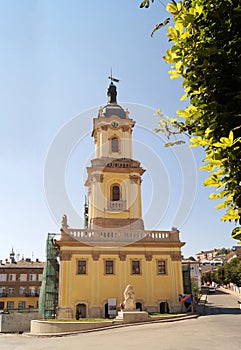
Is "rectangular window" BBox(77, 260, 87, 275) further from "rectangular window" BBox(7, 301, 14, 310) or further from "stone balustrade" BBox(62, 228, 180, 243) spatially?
"rectangular window" BBox(7, 301, 14, 310)

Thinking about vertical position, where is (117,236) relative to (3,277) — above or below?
above

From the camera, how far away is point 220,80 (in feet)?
11.7

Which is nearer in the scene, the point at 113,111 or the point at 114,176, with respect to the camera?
the point at 114,176

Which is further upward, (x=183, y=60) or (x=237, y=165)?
(x=183, y=60)

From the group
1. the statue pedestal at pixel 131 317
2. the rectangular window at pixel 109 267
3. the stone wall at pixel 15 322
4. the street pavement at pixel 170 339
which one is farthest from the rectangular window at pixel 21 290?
the street pavement at pixel 170 339

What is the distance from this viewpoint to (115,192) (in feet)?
126

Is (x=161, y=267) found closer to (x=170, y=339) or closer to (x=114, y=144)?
(x=114, y=144)

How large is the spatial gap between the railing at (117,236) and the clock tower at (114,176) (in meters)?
1.41

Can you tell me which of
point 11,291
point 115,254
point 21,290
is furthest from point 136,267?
point 11,291

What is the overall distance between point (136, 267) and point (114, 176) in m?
10.8

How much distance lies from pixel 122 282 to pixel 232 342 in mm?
17319

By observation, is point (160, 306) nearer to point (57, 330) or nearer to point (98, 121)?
point (57, 330)

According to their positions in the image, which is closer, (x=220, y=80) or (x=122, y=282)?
(x=220, y=80)

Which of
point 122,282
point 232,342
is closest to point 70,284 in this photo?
point 122,282
